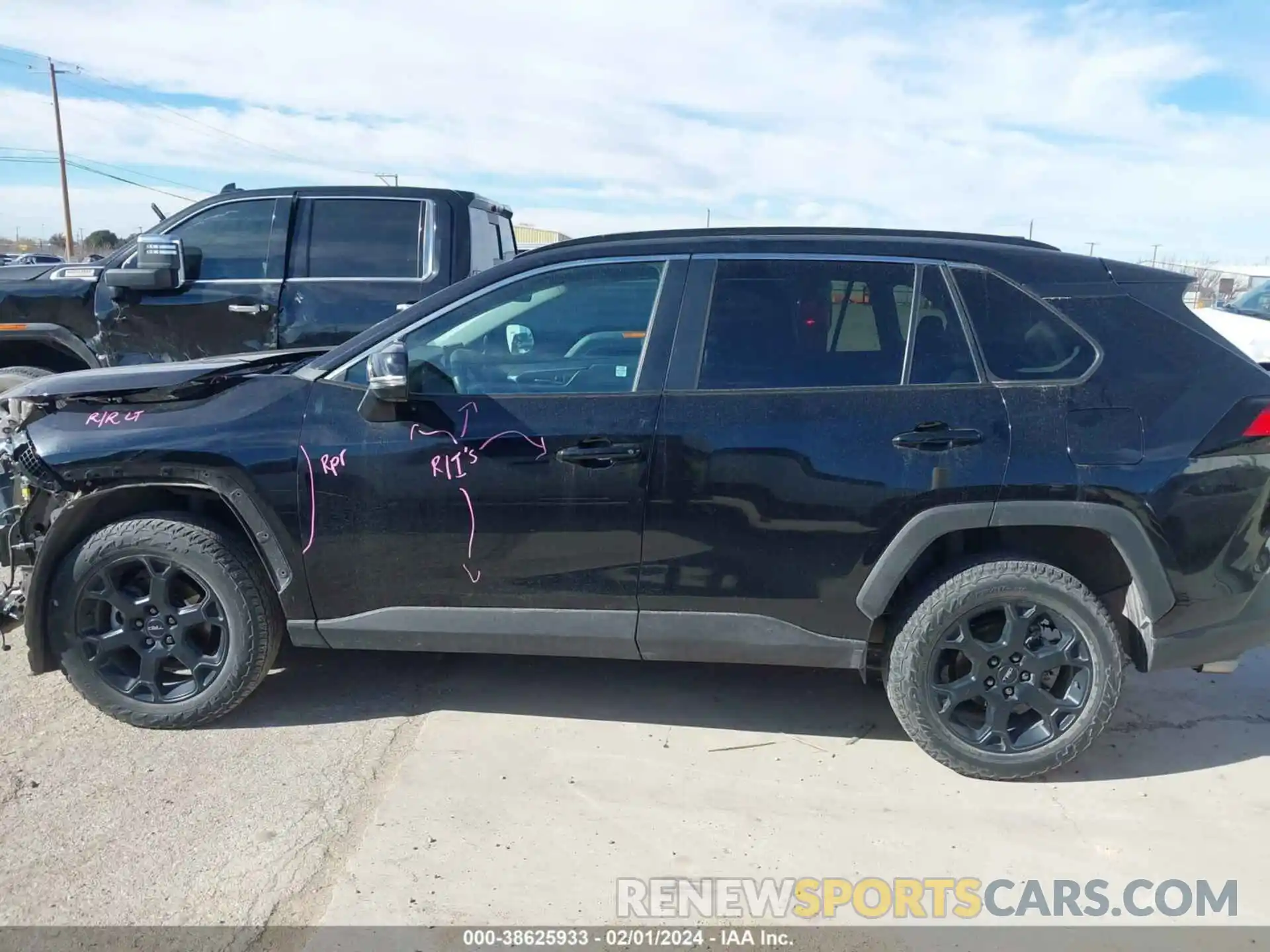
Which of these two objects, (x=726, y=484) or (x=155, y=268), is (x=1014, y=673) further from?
(x=155, y=268)

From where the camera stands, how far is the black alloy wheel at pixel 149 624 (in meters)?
3.44

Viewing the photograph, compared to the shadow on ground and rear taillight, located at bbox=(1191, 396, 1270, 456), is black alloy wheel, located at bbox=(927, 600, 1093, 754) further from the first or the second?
rear taillight, located at bbox=(1191, 396, 1270, 456)

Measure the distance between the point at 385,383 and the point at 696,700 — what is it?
1.82 metres

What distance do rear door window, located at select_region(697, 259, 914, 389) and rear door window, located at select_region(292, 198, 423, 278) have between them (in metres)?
3.19

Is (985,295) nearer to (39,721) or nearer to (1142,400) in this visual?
(1142,400)

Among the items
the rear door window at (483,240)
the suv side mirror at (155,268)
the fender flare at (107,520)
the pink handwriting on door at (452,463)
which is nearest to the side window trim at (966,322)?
the pink handwriting on door at (452,463)

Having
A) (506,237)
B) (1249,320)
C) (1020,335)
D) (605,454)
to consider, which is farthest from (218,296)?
(1249,320)

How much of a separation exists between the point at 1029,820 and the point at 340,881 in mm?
2217

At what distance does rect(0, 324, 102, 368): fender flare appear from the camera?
600cm

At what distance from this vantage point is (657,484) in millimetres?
3176

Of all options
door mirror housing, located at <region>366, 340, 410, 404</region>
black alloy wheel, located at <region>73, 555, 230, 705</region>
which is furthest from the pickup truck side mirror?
black alloy wheel, located at <region>73, 555, 230, 705</region>

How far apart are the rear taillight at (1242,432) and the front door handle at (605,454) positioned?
1.88 m

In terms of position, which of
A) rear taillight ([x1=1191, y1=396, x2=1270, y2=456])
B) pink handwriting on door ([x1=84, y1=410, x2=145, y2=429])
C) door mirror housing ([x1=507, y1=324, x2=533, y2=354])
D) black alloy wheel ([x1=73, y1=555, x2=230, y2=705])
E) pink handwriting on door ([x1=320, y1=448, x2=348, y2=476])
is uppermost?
door mirror housing ([x1=507, y1=324, x2=533, y2=354])

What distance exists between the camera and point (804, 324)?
329 centimetres
